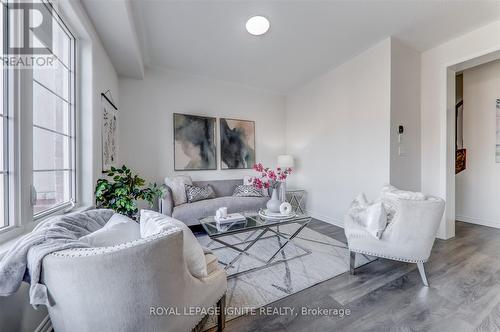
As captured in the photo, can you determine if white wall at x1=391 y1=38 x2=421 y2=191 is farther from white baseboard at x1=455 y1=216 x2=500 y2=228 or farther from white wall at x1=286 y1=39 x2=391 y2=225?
white baseboard at x1=455 y1=216 x2=500 y2=228

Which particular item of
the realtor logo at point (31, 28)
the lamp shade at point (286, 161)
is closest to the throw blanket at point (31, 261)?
the realtor logo at point (31, 28)

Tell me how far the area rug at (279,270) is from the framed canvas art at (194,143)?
1.52 meters

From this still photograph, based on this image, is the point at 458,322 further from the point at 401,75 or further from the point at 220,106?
the point at 220,106

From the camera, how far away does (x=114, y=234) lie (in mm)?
1110

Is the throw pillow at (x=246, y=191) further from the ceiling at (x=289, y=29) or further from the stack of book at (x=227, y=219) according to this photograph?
the ceiling at (x=289, y=29)

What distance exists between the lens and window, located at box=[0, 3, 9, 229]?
1152 mm

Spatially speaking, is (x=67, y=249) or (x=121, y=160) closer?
(x=67, y=249)

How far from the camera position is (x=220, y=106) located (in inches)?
165

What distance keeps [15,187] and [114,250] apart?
37.8 inches

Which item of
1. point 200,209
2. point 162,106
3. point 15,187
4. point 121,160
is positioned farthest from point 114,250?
point 162,106

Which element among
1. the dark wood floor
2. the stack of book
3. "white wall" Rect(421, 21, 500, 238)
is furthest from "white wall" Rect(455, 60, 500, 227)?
the stack of book

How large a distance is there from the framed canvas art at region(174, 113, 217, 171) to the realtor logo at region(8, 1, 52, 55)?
226cm

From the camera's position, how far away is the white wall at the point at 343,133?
294 cm

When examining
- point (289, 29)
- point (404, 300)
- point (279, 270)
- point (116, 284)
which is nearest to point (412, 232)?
point (404, 300)
